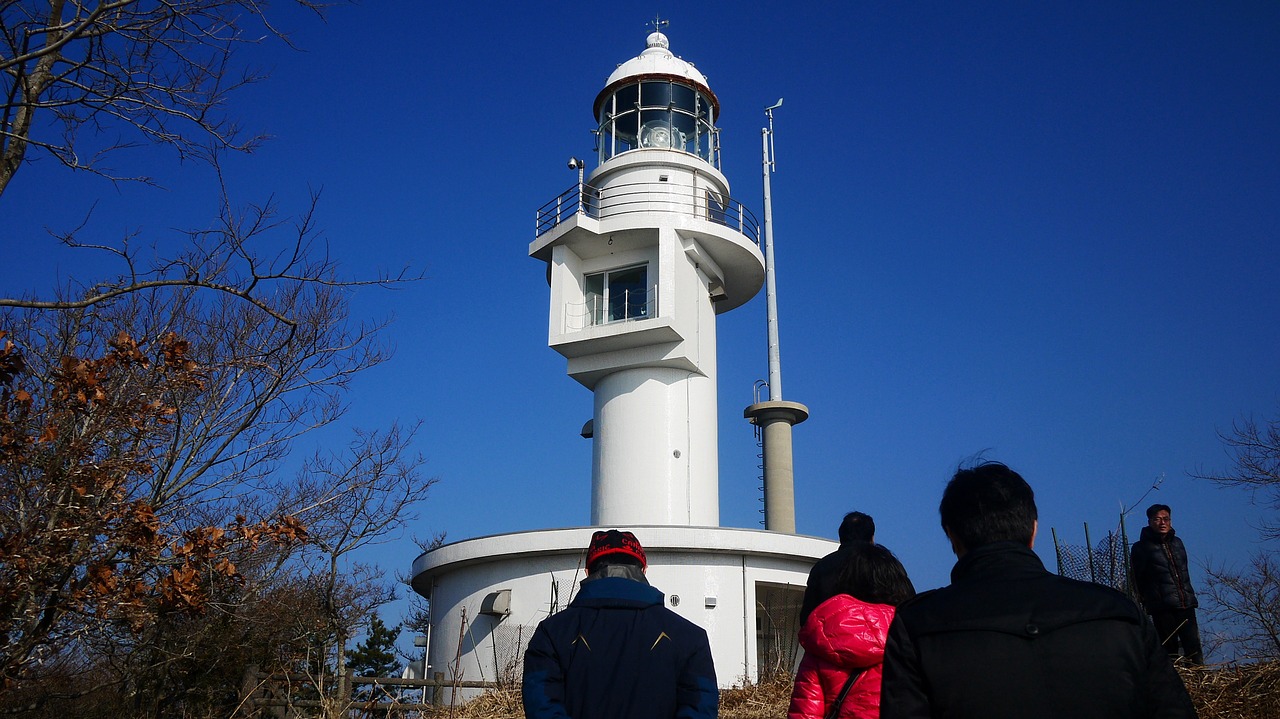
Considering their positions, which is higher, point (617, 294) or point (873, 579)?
point (617, 294)

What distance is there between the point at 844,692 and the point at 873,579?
46 cm

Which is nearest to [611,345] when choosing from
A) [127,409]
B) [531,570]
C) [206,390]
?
[531,570]

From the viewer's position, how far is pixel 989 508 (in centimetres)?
288

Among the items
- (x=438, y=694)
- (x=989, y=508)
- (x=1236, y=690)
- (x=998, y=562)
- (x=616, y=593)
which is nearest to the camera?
(x=998, y=562)

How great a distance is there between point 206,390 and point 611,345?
10268 millimetres

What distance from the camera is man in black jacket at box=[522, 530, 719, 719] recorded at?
3.81m

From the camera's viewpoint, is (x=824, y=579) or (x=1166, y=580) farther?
(x=1166, y=580)

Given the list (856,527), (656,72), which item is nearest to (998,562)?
(856,527)

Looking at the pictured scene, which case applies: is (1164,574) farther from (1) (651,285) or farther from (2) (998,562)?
(1) (651,285)

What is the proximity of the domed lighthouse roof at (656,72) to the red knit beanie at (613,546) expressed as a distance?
20.1 meters

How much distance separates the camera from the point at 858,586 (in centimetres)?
404

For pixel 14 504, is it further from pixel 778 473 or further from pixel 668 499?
pixel 778 473

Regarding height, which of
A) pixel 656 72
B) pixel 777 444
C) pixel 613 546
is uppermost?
pixel 656 72

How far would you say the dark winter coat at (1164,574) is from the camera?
828cm
